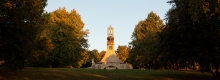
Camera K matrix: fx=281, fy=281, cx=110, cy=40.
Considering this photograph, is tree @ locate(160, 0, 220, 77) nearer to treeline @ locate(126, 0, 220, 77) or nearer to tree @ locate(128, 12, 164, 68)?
treeline @ locate(126, 0, 220, 77)

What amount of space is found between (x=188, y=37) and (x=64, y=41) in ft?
117

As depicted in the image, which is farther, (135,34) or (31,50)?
(135,34)

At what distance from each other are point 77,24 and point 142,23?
80.4 ft

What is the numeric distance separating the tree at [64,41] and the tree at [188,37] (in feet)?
98.1

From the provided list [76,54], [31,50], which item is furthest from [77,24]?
[31,50]

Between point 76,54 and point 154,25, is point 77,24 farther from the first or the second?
point 154,25

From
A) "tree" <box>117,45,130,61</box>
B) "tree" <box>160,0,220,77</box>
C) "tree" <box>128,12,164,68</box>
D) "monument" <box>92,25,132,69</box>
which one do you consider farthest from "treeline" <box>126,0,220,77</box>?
"tree" <box>117,45,130,61</box>

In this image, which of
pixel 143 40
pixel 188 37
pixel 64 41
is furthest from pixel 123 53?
pixel 188 37

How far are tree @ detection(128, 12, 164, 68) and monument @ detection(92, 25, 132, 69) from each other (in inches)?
139

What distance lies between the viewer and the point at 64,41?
185 feet

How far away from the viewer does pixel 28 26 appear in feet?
78.8

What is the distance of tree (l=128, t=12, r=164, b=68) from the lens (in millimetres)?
66931

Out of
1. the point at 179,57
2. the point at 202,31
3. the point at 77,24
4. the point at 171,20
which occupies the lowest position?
the point at 179,57

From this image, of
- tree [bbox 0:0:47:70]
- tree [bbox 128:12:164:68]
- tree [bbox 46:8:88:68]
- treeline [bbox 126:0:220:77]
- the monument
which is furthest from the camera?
the monument
